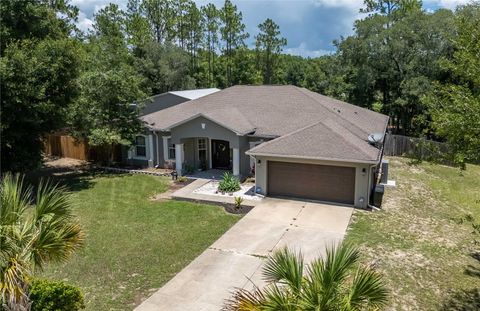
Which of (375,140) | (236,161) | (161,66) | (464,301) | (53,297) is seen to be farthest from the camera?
(161,66)

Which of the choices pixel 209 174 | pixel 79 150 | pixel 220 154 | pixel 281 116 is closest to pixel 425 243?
pixel 281 116

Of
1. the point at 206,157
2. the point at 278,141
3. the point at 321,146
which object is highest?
the point at 278,141

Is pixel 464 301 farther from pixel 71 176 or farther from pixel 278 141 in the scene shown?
pixel 71 176

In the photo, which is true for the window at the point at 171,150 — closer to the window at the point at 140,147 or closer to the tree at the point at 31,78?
the window at the point at 140,147

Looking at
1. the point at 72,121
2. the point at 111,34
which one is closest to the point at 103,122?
the point at 72,121

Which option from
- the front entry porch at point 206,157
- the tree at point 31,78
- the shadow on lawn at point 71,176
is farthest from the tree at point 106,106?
the front entry porch at point 206,157
